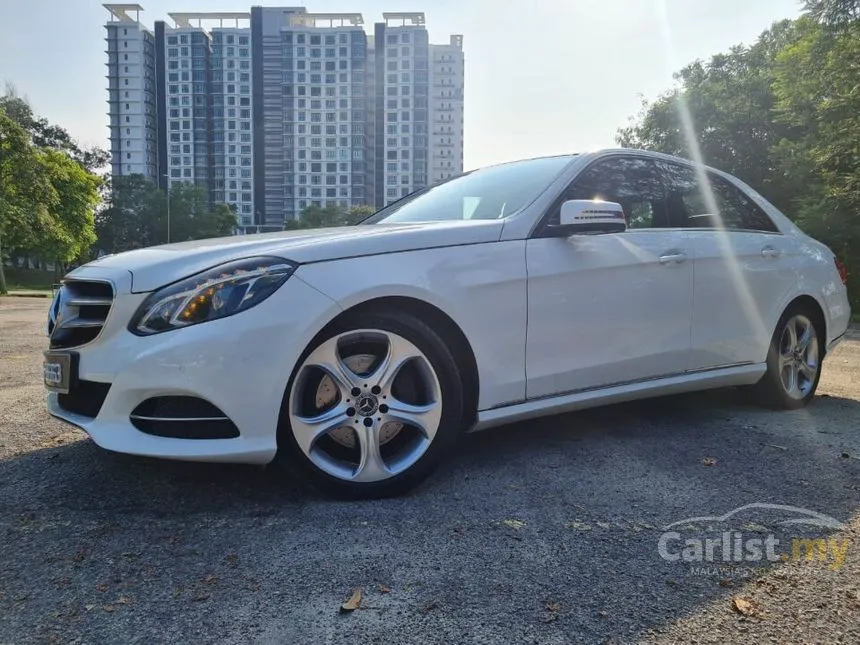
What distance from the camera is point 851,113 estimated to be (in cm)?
1798

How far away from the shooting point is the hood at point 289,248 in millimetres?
2475

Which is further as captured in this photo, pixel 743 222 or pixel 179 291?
pixel 743 222

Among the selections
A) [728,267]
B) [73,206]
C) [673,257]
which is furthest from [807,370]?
[73,206]

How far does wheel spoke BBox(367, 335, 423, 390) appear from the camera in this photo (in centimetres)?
255

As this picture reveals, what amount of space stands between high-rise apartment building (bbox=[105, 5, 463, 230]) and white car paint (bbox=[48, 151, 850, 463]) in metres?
119

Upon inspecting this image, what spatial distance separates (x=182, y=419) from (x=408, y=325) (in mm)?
910

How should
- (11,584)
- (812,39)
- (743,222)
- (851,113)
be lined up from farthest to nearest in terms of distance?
(812,39)
(851,113)
(743,222)
(11,584)

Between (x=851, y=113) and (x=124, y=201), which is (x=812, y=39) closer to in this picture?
(x=851, y=113)

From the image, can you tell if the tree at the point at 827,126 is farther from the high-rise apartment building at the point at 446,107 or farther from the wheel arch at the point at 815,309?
the high-rise apartment building at the point at 446,107

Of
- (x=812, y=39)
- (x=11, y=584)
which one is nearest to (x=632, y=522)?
(x=11, y=584)

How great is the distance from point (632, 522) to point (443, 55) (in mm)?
137125

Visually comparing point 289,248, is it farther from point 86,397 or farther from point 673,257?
point 673,257

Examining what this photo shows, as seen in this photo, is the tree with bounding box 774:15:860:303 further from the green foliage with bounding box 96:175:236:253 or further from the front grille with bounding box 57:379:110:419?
the green foliage with bounding box 96:175:236:253

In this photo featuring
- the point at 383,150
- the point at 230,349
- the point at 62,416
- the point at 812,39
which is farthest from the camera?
the point at 383,150
